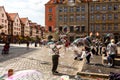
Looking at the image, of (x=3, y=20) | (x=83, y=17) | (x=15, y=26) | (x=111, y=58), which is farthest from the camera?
(x=15, y=26)

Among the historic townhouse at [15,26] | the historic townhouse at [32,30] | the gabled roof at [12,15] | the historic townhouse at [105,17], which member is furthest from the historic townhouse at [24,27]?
the historic townhouse at [105,17]

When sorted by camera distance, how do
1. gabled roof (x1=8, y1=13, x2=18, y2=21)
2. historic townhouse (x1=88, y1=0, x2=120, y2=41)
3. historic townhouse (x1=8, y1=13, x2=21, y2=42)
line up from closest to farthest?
historic townhouse (x1=88, y1=0, x2=120, y2=41) < historic townhouse (x1=8, y1=13, x2=21, y2=42) < gabled roof (x1=8, y1=13, x2=18, y2=21)

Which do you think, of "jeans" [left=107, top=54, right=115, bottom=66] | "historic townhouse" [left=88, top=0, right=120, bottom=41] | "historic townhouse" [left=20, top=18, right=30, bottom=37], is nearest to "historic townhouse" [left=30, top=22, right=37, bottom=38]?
"historic townhouse" [left=20, top=18, right=30, bottom=37]

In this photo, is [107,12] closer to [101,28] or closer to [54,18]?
[101,28]

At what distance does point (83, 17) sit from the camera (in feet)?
231

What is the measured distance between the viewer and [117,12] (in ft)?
224

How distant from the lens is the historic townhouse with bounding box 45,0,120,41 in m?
68.4

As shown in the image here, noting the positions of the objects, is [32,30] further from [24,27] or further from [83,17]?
[83,17]

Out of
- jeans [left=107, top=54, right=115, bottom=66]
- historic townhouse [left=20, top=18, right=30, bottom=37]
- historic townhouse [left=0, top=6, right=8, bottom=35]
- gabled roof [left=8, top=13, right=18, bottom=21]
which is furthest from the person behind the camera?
historic townhouse [left=20, top=18, right=30, bottom=37]

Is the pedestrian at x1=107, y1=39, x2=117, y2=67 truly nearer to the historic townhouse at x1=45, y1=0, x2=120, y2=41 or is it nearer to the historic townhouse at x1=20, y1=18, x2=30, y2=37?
the historic townhouse at x1=45, y1=0, x2=120, y2=41

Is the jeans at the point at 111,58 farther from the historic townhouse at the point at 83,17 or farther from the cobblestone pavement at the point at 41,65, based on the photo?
the historic townhouse at the point at 83,17

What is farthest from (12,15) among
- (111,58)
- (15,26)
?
(111,58)

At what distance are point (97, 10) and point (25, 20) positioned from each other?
6127 centimetres

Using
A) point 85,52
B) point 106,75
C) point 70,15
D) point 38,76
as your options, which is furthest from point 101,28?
point 38,76
